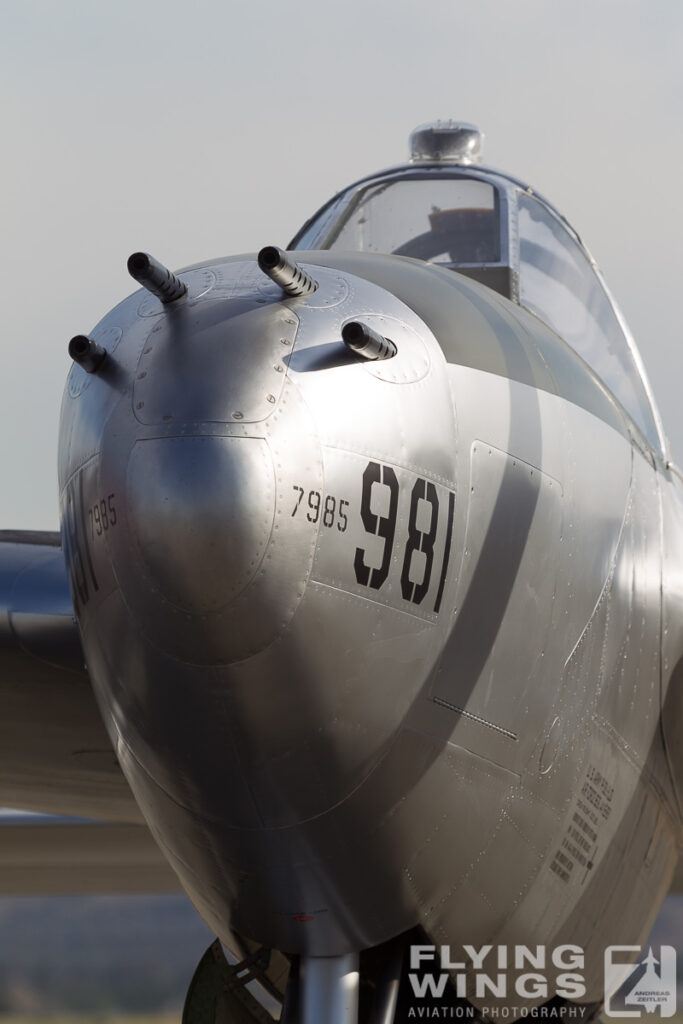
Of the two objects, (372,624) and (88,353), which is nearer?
(372,624)

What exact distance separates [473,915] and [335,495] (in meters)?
1.32

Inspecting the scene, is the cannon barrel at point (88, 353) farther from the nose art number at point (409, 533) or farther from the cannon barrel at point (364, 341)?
the nose art number at point (409, 533)

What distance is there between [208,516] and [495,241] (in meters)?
3.10

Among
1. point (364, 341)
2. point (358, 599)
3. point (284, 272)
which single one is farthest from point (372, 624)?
point (284, 272)

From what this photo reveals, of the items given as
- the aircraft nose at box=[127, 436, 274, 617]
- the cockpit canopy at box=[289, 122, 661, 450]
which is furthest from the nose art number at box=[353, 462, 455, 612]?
the cockpit canopy at box=[289, 122, 661, 450]

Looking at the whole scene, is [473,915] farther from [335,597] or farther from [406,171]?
[406,171]

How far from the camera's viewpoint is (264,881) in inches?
121

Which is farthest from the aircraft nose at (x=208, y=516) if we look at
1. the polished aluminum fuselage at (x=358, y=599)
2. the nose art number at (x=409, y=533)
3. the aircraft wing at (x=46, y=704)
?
the aircraft wing at (x=46, y=704)

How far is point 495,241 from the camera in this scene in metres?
5.31

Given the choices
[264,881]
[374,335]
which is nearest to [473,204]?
[374,335]

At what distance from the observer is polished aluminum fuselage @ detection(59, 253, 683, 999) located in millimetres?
2617

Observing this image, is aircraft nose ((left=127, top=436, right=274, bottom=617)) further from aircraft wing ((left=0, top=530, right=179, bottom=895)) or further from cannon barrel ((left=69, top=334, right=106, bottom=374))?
aircraft wing ((left=0, top=530, right=179, bottom=895))

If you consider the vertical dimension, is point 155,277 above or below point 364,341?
above

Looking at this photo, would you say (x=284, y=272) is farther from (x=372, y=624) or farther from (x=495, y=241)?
(x=495, y=241)
